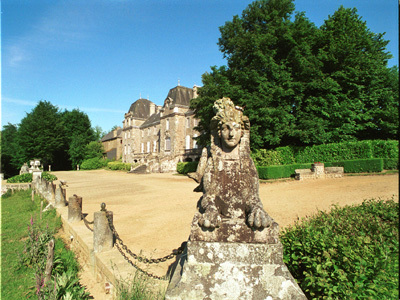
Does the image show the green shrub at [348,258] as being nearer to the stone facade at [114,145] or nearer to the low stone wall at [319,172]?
the low stone wall at [319,172]

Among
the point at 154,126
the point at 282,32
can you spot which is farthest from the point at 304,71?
the point at 154,126

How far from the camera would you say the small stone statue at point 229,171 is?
99.0 inches

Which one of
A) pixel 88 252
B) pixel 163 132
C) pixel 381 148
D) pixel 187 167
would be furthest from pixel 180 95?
pixel 88 252

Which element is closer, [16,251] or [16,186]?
[16,251]

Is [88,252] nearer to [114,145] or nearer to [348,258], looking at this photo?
[348,258]

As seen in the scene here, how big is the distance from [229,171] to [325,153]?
708 inches

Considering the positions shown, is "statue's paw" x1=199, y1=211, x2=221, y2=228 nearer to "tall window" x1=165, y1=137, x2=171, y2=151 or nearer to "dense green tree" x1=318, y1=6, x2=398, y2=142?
"dense green tree" x1=318, y1=6, x2=398, y2=142

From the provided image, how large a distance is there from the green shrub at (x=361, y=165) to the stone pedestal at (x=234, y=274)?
1688 centimetres

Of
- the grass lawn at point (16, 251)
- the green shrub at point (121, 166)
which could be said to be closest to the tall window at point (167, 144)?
the green shrub at point (121, 166)

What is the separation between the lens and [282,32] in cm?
1772

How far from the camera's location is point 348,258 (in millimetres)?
2404

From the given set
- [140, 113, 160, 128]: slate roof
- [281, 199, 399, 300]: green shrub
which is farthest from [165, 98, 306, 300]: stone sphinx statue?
[140, 113, 160, 128]: slate roof

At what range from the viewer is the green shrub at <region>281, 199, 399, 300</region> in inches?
82.1

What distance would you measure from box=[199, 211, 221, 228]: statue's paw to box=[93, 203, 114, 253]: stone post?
344 centimetres
